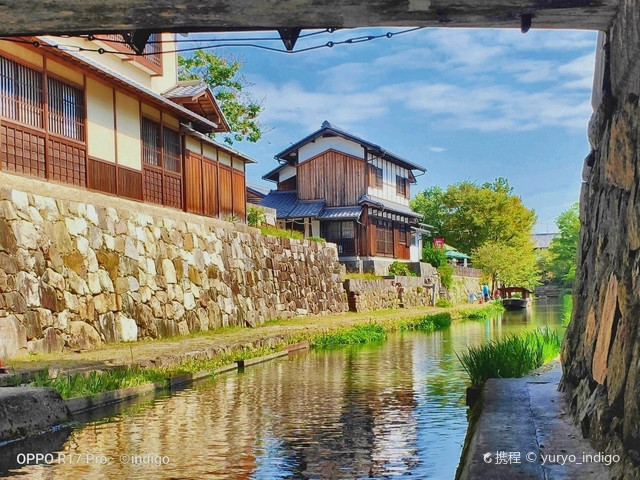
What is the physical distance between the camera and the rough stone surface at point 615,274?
4863 mm

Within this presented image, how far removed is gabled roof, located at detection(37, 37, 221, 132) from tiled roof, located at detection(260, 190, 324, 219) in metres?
19.9

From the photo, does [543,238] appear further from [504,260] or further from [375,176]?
[375,176]

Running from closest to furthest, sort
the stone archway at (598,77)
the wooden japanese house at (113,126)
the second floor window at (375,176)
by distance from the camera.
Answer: the stone archway at (598,77)
the wooden japanese house at (113,126)
the second floor window at (375,176)

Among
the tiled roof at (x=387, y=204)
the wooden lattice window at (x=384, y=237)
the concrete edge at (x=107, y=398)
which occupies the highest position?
the tiled roof at (x=387, y=204)

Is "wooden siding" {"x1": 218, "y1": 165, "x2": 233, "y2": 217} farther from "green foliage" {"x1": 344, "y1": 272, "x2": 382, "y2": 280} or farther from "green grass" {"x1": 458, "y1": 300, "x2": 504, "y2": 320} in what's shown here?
"green grass" {"x1": 458, "y1": 300, "x2": 504, "y2": 320}

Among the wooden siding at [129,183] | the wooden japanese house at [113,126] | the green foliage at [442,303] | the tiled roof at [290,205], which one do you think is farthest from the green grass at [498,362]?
the green foliage at [442,303]

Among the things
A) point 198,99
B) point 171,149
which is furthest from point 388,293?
point 171,149

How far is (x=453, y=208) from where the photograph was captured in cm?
6825

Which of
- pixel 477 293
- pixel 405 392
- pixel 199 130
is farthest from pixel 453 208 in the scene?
pixel 405 392

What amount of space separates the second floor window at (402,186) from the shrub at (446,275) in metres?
5.61

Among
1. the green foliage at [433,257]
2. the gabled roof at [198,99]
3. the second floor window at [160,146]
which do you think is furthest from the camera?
the green foliage at [433,257]

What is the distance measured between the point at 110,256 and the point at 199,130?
807 cm

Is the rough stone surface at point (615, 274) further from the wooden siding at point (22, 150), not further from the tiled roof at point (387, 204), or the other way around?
the tiled roof at point (387, 204)

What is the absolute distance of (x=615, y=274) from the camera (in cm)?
560
